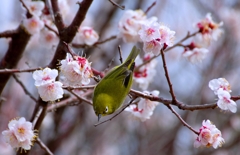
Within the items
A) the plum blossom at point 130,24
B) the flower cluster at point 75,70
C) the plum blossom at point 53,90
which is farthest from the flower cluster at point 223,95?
the plum blossom at point 130,24

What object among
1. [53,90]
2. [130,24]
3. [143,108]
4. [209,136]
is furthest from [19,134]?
[130,24]

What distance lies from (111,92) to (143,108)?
0.33 m

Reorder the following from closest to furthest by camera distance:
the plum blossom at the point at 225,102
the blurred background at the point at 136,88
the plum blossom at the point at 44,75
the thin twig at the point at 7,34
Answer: the plum blossom at the point at 225,102 → the plum blossom at the point at 44,75 → the thin twig at the point at 7,34 → the blurred background at the point at 136,88

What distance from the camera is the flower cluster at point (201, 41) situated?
252 cm

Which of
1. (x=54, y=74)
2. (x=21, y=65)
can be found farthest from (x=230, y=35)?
(x=54, y=74)

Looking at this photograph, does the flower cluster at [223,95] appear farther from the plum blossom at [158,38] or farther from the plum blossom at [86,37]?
the plum blossom at [86,37]

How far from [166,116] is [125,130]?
1.32 meters

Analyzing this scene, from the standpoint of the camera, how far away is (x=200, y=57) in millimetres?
2527

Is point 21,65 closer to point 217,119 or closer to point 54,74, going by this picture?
point 217,119

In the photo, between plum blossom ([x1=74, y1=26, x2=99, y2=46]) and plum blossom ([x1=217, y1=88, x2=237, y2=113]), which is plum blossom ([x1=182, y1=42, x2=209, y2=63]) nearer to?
plum blossom ([x1=74, y1=26, x2=99, y2=46])

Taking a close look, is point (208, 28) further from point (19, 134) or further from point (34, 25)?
point (19, 134)

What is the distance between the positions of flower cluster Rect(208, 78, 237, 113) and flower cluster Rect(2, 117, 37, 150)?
91cm

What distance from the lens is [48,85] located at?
1765 mm

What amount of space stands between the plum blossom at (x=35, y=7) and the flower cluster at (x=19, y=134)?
2.57 feet
